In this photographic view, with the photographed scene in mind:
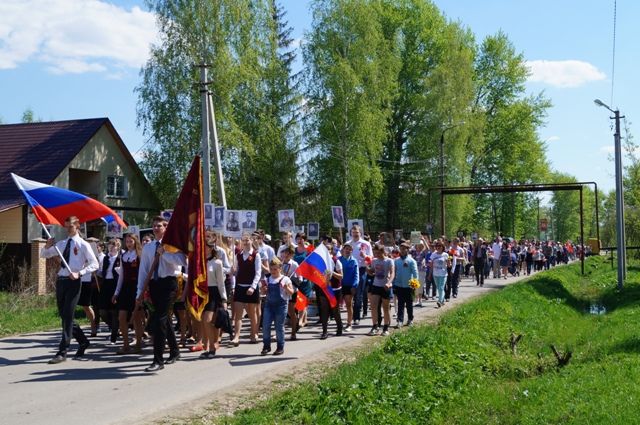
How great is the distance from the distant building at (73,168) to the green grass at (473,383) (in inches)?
893

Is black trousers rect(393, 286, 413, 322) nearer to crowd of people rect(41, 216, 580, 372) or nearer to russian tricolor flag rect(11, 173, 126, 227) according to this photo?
crowd of people rect(41, 216, 580, 372)

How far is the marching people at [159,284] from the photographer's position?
10.3 m

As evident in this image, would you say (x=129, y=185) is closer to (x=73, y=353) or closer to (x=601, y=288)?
(x=601, y=288)

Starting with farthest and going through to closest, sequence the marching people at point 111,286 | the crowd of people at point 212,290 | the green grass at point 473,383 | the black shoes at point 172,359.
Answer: the marching people at point 111,286 → the black shoes at point 172,359 → the crowd of people at point 212,290 → the green grass at point 473,383

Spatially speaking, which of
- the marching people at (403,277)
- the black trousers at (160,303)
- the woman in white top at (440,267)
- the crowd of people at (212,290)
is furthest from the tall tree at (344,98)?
the black trousers at (160,303)

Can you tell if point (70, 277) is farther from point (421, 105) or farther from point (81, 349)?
point (421, 105)

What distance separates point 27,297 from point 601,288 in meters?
21.7

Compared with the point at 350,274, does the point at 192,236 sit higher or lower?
higher

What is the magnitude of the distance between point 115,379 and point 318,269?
15.8 ft

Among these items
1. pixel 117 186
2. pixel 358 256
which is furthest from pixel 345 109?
pixel 358 256

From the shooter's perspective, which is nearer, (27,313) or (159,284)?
(159,284)

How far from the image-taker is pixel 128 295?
12.5 m

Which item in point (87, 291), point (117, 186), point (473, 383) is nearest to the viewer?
point (473, 383)

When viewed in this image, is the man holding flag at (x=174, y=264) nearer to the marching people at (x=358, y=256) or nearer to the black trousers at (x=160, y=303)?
the black trousers at (x=160, y=303)
